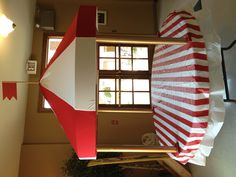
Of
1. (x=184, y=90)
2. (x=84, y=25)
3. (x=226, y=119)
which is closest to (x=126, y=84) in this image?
(x=226, y=119)

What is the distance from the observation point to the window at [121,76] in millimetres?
3797

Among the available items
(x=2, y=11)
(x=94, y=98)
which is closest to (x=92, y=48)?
(x=94, y=98)

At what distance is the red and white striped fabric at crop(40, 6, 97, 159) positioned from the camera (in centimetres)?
94

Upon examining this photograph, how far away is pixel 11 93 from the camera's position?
1.92 metres

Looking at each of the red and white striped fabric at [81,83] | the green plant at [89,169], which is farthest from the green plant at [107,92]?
the red and white striped fabric at [81,83]

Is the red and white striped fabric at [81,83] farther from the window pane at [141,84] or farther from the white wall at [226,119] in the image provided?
the window pane at [141,84]

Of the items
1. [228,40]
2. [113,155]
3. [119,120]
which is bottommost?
[113,155]

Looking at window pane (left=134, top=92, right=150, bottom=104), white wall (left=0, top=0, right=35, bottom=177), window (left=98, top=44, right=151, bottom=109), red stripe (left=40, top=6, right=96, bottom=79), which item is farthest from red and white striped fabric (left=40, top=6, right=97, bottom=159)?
window pane (left=134, top=92, right=150, bottom=104)

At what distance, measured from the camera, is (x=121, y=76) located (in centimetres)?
382

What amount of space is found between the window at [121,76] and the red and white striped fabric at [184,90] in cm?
226

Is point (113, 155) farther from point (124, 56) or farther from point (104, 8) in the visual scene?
point (104, 8)

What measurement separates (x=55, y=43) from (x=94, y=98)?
3220 mm

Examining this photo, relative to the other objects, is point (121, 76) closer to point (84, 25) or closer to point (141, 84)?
point (141, 84)

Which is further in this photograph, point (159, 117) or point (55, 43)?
point (55, 43)
